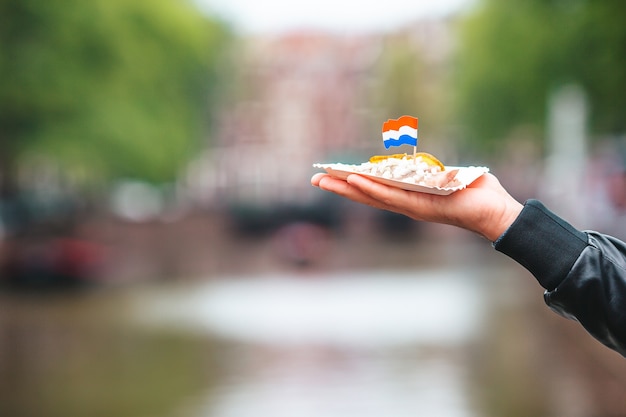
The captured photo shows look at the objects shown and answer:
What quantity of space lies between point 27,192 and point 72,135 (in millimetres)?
15240

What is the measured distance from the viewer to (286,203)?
134ft

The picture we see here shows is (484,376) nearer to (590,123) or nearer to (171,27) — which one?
(590,123)

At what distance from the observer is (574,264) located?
1.77m

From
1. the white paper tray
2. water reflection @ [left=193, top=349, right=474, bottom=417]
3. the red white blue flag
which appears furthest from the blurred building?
the white paper tray

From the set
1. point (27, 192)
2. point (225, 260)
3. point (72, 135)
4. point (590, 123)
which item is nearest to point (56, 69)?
point (72, 135)

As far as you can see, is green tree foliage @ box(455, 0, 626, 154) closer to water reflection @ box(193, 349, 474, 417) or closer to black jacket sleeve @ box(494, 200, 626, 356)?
water reflection @ box(193, 349, 474, 417)

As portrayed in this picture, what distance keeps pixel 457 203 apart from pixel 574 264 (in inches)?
8.9

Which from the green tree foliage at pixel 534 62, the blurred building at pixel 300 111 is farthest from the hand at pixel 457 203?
the blurred building at pixel 300 111

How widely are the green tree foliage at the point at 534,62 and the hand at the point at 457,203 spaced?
1286cm

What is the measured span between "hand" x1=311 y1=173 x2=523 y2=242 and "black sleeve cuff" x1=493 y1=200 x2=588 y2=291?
0.03 metres

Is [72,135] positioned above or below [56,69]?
below

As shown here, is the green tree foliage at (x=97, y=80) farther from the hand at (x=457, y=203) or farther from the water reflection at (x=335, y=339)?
the hand at (x=457, y=203)

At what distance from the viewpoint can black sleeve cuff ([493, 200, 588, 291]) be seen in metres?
1.78

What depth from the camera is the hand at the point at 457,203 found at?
6.11 feet
